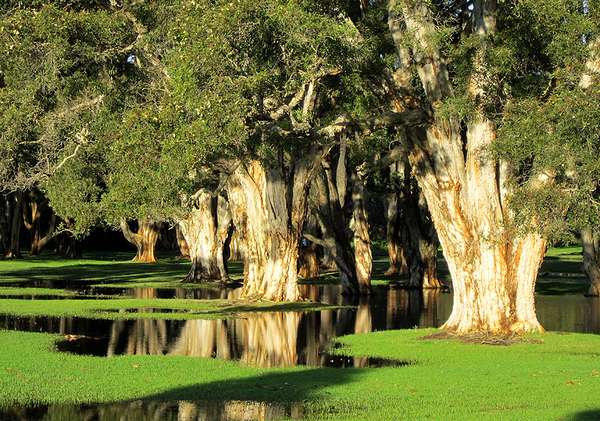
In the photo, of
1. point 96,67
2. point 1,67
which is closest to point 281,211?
point 96,67

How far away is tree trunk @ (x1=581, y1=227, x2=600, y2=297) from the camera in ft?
147

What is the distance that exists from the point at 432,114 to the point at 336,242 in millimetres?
19554

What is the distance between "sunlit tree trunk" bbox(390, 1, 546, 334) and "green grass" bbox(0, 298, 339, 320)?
994cm

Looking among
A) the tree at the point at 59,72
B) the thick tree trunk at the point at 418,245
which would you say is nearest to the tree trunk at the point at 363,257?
the thick tree trunk at the point at 418,245

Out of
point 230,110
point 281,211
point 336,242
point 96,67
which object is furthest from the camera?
point 336,242

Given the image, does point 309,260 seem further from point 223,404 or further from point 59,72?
point 223,404

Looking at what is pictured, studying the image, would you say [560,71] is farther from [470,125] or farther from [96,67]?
[96,67]

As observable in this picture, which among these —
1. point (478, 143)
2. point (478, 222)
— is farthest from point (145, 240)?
point (478, 143)

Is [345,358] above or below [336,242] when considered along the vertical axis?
below

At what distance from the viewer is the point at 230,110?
27969mm

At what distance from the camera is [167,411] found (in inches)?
695

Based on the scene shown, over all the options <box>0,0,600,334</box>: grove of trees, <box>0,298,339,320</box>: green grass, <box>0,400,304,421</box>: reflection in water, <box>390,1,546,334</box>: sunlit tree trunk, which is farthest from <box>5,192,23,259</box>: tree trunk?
<box>0,400,304,421</box>: reflection in water

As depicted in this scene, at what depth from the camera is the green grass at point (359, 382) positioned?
59.0 ft

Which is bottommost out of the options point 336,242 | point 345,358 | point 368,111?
point 345,358
